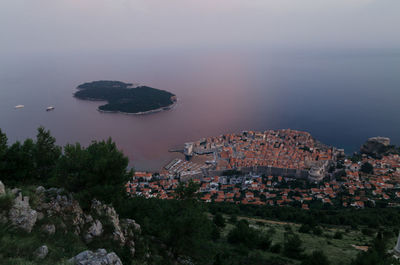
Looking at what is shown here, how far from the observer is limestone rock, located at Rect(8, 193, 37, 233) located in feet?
14.0

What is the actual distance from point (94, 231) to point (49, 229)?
3.04ft

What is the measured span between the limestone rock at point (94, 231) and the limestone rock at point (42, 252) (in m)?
1.25

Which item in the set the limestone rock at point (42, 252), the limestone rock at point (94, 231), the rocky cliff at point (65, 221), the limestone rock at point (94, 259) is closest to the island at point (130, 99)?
the rocky cliff at point (65, 221)

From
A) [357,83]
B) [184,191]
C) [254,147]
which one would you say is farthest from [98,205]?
[357,83]

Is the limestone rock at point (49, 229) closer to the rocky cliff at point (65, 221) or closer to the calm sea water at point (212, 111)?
the rocky cliff at point (65, 221)

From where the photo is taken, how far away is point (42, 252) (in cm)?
382

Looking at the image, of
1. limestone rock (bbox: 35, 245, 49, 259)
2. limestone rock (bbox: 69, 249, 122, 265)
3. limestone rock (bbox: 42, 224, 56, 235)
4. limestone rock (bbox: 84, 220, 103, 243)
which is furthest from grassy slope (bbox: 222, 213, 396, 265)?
Result: limestone rock (bbox: 35, 245, 49, 259)

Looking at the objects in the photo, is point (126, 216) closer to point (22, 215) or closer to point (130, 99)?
point (22, 215)

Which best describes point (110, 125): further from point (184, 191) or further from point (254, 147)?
point (184, 191)

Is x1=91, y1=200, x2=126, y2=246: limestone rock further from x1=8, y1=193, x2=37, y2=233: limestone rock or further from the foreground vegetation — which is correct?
x1=8, y1=193, x2=37, y2=233: limestone rock

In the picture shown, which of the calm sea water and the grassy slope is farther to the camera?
the calm sea water

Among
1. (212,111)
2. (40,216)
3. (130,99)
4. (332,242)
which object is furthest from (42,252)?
(130,99)

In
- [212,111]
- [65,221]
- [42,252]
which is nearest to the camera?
[42,252]

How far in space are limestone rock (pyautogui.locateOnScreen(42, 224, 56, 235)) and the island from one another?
158 ft
